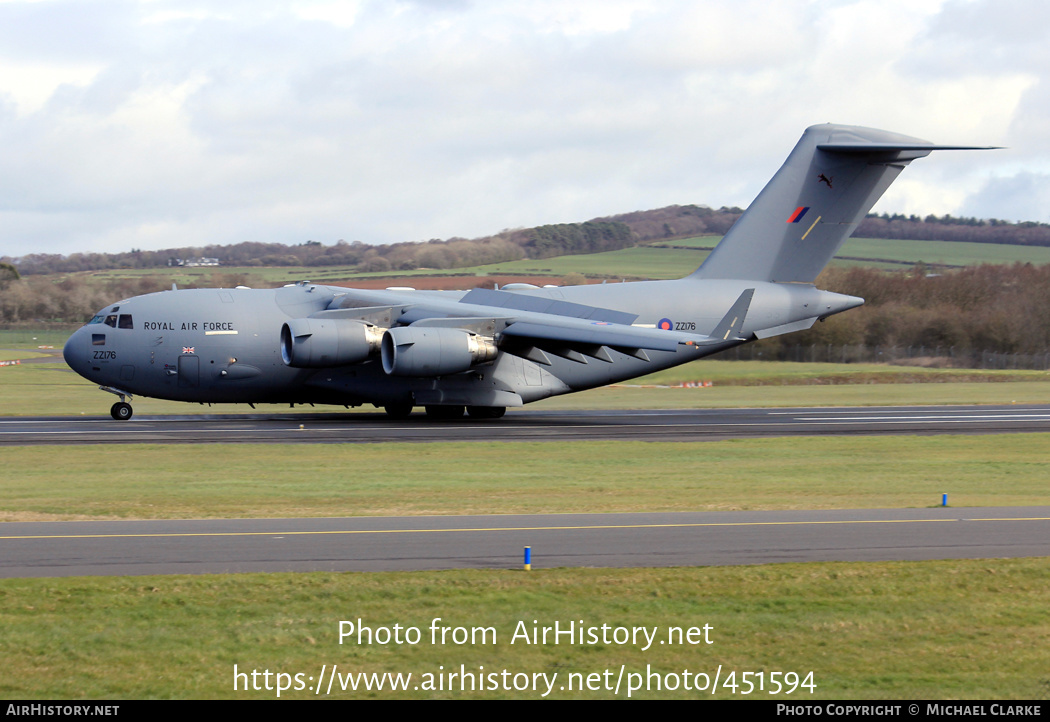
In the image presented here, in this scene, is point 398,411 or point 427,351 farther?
point 398,411

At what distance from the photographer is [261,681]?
26.9 feet

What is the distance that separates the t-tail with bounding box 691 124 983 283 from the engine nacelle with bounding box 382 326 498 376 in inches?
384

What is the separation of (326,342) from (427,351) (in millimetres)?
2797

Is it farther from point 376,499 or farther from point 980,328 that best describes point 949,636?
point 980,328

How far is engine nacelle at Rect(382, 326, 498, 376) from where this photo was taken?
98.2ft

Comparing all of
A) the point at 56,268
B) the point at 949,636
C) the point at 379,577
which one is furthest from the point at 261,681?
the point at 56,268

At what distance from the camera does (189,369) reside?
101 ft

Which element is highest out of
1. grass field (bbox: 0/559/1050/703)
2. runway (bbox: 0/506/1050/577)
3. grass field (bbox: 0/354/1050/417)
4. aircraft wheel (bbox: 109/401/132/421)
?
grass field (bbox: 0/559/1050/703)

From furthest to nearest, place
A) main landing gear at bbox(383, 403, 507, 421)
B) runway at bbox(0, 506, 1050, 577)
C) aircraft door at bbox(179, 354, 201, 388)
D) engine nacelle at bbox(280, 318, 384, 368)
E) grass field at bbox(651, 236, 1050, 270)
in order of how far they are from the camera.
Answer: grass field at bbox(651, 236, 1050, 270)
main landing gear at bbox(383, 403, 507, 421)
aircraft door at bbox(179, 354, 201, 388)
engine nacelle at bbox(280, 318, 384, 368)
runway at bbox(0, 506, 1050, 577)

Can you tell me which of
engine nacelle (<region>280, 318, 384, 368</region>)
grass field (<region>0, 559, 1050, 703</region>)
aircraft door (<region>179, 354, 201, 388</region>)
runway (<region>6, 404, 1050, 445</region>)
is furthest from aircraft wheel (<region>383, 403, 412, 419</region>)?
grass field (<region>0, 559, 1050, 703</region>)

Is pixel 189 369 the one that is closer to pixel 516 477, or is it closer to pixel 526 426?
pixel 526 426

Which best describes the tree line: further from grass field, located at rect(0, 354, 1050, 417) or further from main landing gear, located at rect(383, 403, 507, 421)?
main landing gear, located at rect(383, 403, 507, 421)

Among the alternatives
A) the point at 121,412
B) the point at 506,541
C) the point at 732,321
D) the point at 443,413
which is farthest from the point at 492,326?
the point at 506,541

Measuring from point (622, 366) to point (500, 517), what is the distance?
62.4 feet
